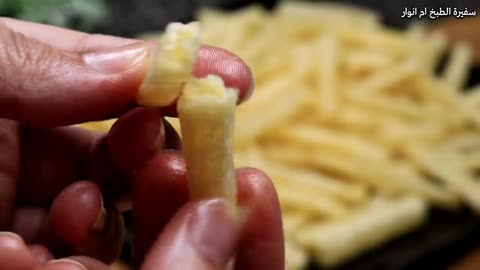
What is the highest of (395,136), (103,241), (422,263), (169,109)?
(169,109)

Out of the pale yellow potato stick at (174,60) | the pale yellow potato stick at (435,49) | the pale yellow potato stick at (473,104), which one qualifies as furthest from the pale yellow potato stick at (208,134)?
the pale yellow potato stick at (435,49)

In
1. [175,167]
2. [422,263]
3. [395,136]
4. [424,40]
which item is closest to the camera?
[175,167]

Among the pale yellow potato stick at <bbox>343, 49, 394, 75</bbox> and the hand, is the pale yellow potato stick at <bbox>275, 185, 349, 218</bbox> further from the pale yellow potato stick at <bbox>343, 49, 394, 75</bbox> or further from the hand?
the hand

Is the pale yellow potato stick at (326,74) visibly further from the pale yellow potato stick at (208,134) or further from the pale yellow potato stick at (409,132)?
the pale yellow potato stick at (208,134)

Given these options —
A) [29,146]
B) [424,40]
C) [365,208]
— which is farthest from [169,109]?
[424,40]

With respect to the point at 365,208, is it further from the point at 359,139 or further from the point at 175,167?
the point at 175,167

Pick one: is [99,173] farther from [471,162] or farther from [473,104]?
[473,104]

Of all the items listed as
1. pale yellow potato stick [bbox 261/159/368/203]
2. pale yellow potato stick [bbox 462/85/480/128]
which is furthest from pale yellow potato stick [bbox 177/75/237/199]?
pale yellow potato stick [bbox 462/85/480/128]
